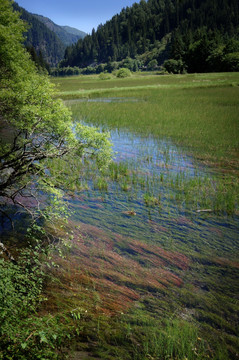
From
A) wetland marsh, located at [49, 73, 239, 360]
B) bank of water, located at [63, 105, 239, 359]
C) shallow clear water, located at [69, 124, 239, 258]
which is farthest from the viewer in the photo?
shallow clear water, located at [69, 124, 239, 258]

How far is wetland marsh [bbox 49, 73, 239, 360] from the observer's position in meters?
3.91

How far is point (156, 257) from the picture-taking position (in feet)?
20.0

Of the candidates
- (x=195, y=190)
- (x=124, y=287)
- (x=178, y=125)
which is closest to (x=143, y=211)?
(x=195, y=190)

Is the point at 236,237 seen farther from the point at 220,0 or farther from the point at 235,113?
the point at 220,0

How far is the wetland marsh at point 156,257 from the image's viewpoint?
3.91 m

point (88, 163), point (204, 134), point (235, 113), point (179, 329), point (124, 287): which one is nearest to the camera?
point (179, 329)

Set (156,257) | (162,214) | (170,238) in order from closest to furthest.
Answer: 1. (156,257)
2. (170,238)
3. (162,214)

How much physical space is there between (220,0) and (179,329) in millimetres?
250973

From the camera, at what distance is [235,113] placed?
23516mm

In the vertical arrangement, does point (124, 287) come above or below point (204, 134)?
below

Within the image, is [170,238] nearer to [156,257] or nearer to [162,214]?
[156,257]

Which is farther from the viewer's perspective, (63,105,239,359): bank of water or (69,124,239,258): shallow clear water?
(69,124,239,258): shallow clear water

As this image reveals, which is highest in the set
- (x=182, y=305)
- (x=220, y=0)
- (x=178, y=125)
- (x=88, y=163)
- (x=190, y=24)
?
(x=220, y=0)

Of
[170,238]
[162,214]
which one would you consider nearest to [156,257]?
[170,238]
